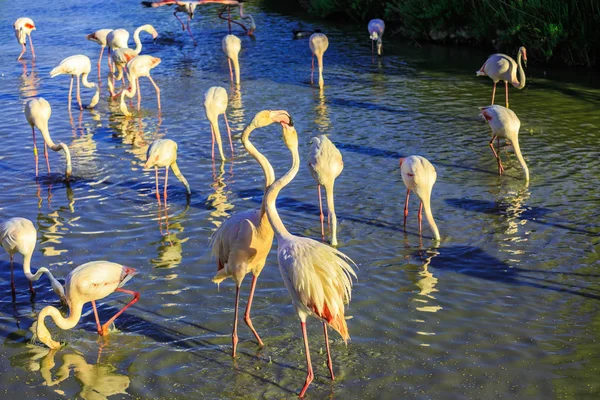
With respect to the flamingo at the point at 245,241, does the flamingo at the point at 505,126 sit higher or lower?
higher

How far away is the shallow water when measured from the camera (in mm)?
5297

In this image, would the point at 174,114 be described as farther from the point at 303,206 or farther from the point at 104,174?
the point at 303,206

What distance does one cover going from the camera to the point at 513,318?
5.96 m

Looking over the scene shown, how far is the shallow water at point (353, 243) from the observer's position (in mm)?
5297

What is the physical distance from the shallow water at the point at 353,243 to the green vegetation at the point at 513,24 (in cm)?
61

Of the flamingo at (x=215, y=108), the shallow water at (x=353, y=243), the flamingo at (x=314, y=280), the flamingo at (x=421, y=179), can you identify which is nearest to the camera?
the flamingo at (x=314, y=280)

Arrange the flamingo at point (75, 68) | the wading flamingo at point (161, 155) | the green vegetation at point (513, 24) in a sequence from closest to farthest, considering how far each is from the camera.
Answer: the wading flamingo at point (161, 155) → the flamingo at point (75, 68) → the green vegetation at point (513, 24)

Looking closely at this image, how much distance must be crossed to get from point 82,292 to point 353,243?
9.14 feet

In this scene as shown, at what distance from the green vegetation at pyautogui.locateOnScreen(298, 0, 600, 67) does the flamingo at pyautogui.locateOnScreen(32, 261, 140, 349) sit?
11066 millimetres

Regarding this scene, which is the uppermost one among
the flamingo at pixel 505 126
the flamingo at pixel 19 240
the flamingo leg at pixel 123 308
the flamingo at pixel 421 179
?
the flamingo at pixel 505 126

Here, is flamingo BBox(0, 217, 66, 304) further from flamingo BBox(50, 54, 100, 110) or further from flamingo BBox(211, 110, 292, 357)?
flamingo BBox(50, 54, 100, 110)

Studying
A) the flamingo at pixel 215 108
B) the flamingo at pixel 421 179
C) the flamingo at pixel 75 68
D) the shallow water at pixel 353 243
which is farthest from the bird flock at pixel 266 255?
the flamingo at pixel 75 68

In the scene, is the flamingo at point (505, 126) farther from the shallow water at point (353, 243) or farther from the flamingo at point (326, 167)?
the flamingo at point (326, 167)

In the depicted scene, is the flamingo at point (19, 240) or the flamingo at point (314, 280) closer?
the flamingo at point (314, 280)
